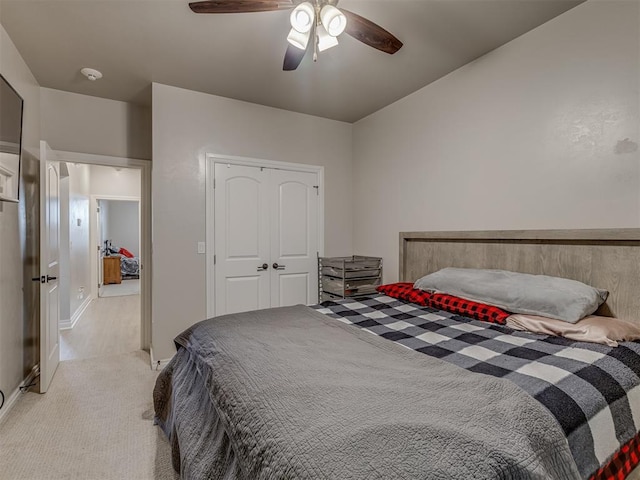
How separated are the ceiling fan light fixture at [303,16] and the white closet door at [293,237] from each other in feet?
6.57

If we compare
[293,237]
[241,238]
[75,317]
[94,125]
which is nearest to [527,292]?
[293,237]

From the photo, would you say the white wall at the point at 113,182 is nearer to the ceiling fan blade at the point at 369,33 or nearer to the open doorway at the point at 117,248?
the open doorway at the point at 117,248

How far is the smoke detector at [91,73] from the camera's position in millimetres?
2754

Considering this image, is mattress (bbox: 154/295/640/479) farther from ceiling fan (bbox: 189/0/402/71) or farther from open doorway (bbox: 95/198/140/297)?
open doorway (bbox: 95/198/140/297)

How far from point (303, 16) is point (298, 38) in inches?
5.3

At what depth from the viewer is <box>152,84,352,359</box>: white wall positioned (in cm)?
302

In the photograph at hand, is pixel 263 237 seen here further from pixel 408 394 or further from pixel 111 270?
pixel 111 270

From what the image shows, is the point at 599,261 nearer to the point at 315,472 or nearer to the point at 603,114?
the point at 603,114

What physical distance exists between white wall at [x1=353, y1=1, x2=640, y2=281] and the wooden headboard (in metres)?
0.08

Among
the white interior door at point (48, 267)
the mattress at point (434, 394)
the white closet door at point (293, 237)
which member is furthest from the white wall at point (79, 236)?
the mattress at point (434, 394)

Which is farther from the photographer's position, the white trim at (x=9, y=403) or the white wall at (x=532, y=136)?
the white trim at (x=9, y=403)

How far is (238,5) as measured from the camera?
1.64m

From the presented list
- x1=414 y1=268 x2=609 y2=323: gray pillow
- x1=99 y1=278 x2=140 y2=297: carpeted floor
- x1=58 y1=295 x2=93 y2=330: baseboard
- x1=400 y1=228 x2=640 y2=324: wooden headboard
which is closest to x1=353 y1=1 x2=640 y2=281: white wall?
x1=400 y1=228 x2=640 y2=324: wooden headboard

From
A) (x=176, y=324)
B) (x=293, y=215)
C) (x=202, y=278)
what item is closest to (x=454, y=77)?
(x=293, y=215)
